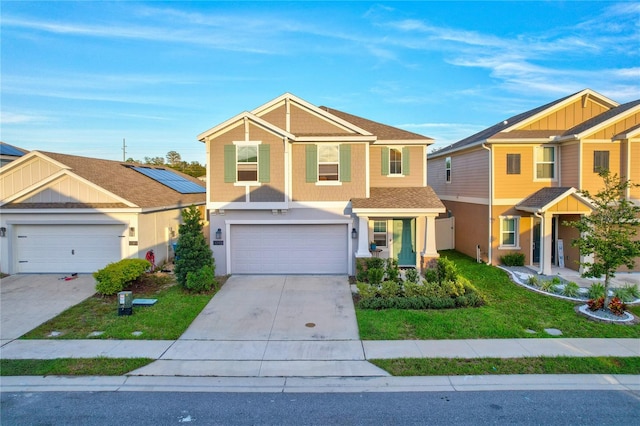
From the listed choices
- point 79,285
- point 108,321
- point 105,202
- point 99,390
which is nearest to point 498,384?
point 99,390

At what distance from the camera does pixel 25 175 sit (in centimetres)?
1605

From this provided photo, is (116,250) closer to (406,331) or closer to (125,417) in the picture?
(125,417)

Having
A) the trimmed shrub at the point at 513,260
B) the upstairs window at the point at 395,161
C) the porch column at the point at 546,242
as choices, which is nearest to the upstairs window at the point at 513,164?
the porch column at the point at 546,242

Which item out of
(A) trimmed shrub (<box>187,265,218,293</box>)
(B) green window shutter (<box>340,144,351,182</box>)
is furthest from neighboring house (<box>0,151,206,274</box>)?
(B) green window shutter (<box>340,144,351,182</box>)

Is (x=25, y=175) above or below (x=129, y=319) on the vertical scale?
above

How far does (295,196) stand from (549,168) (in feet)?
36.4

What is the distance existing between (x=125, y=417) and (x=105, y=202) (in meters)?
11.2

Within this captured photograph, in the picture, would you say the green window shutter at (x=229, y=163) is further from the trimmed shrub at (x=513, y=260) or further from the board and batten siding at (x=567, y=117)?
the board and batten siding at (x=567, y=117)

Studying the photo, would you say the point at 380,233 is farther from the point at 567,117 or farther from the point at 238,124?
the point at 567,117

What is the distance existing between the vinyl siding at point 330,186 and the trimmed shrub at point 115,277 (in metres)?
6.48

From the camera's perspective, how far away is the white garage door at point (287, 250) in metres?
15.6

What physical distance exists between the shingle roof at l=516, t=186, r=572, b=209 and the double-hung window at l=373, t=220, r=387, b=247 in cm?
584

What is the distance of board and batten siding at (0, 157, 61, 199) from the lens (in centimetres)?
1596

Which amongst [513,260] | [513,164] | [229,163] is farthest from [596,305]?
[229,163]
